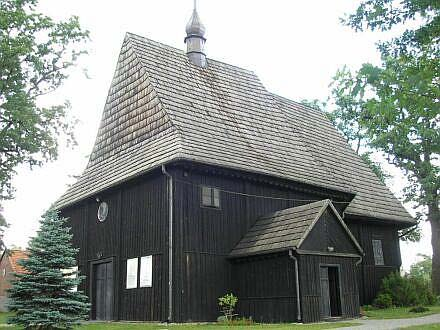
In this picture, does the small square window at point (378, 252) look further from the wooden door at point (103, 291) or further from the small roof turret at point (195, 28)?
the small roof turret at point (195, 28)

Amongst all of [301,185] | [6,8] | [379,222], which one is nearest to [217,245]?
[301,185]

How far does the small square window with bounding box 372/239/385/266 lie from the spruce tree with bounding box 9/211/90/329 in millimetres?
14940

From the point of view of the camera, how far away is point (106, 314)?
1948 cm

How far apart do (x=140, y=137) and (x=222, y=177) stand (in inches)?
153

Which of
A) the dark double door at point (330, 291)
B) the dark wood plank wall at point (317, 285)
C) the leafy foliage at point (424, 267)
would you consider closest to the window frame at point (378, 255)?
the dark wood plank wall at point (317, 285)

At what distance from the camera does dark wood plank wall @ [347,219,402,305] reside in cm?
2368

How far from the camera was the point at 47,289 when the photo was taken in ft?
49.1

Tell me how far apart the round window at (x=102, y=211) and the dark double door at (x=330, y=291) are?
8.49 metres

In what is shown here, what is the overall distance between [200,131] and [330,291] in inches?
280

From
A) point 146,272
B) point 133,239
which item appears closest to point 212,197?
point 133,239

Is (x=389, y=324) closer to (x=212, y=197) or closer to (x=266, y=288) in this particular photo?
(x=266, y=288)

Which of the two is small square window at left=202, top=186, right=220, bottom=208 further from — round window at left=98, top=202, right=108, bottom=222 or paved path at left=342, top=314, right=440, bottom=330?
paved path at left=342, top=314, right=440, bottom=330

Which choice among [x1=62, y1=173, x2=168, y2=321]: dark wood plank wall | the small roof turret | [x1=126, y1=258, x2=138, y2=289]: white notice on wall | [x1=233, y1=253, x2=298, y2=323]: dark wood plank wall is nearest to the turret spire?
the small roof turret

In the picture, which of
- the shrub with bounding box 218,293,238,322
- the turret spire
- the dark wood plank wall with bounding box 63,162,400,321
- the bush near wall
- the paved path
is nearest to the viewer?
the paved path
